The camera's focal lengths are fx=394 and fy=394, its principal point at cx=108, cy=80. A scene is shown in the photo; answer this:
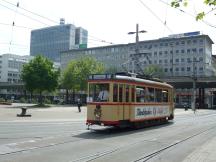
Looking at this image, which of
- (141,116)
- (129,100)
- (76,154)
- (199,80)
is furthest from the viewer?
(199,80)

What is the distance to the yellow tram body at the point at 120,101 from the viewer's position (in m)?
20.1

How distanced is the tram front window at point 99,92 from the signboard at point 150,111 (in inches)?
107

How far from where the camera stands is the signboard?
22.6m

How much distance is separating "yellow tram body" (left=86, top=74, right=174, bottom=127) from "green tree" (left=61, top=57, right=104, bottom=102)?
58.8 metres

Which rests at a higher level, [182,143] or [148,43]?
[148,43]

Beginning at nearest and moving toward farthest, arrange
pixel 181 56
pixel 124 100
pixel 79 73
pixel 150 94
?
1. pixel 124 100
2. pixel 150 94
3. pixel 79 73
4. pixel 181 56

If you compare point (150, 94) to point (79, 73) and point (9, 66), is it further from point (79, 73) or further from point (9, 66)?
point (9, 66)

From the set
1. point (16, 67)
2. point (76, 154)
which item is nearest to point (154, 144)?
point (76, 154)

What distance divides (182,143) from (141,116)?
21.8 ft

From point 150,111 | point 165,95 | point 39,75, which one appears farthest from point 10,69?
point 150,111

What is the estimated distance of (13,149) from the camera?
1261 cm

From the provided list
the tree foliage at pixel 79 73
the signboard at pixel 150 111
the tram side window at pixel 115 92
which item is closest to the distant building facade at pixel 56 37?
the signboard at pixel 150 111

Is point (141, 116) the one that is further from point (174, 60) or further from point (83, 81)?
point (174, 60)

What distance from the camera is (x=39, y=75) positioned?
64.2m
